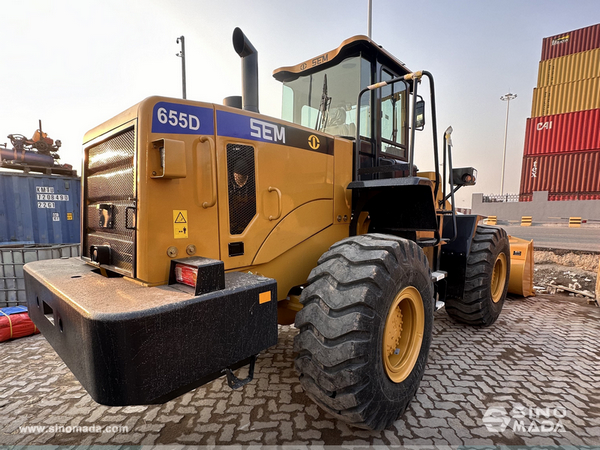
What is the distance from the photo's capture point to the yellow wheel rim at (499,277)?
472cm

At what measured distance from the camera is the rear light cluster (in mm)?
1817

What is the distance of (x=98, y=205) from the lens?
8.46ft

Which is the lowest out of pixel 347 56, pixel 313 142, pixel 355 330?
pixel 355 330

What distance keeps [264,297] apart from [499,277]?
4.32 meters

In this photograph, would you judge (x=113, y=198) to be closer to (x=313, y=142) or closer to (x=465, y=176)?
(x=313, y=142)

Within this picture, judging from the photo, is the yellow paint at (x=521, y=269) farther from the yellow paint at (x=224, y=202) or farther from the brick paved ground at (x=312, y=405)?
the yellow paint at (x=224, y=202)

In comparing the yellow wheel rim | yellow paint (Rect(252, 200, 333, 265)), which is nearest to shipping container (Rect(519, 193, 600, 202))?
the yellow wheel rim

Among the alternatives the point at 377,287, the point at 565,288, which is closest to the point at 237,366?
the point at 377,287

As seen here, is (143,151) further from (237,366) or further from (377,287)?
(377,287)

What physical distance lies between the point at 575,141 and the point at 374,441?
26314 millimetres

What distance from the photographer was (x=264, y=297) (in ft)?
6.34

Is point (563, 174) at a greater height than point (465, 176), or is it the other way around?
point (563, 174)

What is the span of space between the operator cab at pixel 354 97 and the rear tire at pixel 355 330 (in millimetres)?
1244
